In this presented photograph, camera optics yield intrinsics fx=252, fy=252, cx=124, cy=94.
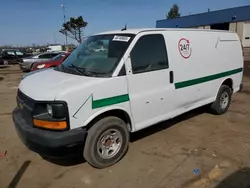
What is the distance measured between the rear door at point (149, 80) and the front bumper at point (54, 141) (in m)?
1.02

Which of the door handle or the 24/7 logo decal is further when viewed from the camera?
the 24/7 logo decal

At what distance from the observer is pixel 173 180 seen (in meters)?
3.51

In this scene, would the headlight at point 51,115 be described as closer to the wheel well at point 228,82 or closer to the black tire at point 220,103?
the black tire at point 220,103

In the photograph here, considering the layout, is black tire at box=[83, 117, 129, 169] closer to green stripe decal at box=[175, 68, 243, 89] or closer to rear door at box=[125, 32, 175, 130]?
rear door at box=[125, 32, 175, 130]

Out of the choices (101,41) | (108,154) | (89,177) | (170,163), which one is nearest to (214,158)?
(170,163)

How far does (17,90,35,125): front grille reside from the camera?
349cm

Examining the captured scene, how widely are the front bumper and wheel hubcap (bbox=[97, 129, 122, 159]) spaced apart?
1.25 ft

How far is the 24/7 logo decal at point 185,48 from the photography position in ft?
15.6

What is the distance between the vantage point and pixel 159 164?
3959 mm

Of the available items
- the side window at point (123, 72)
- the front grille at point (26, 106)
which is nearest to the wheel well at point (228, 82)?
the side window at point (123, 72)

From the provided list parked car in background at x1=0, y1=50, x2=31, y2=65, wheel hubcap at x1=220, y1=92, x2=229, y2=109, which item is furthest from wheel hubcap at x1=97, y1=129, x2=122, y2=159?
parked car in background at x1=0, y1=50, x2=31, y2=65

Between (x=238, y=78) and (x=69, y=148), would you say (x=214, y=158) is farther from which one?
(x=238, y=78)

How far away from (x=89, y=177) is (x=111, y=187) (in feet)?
1.39

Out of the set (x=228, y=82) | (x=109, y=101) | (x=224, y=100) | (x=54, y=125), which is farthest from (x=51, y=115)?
(x=228, y=82)
